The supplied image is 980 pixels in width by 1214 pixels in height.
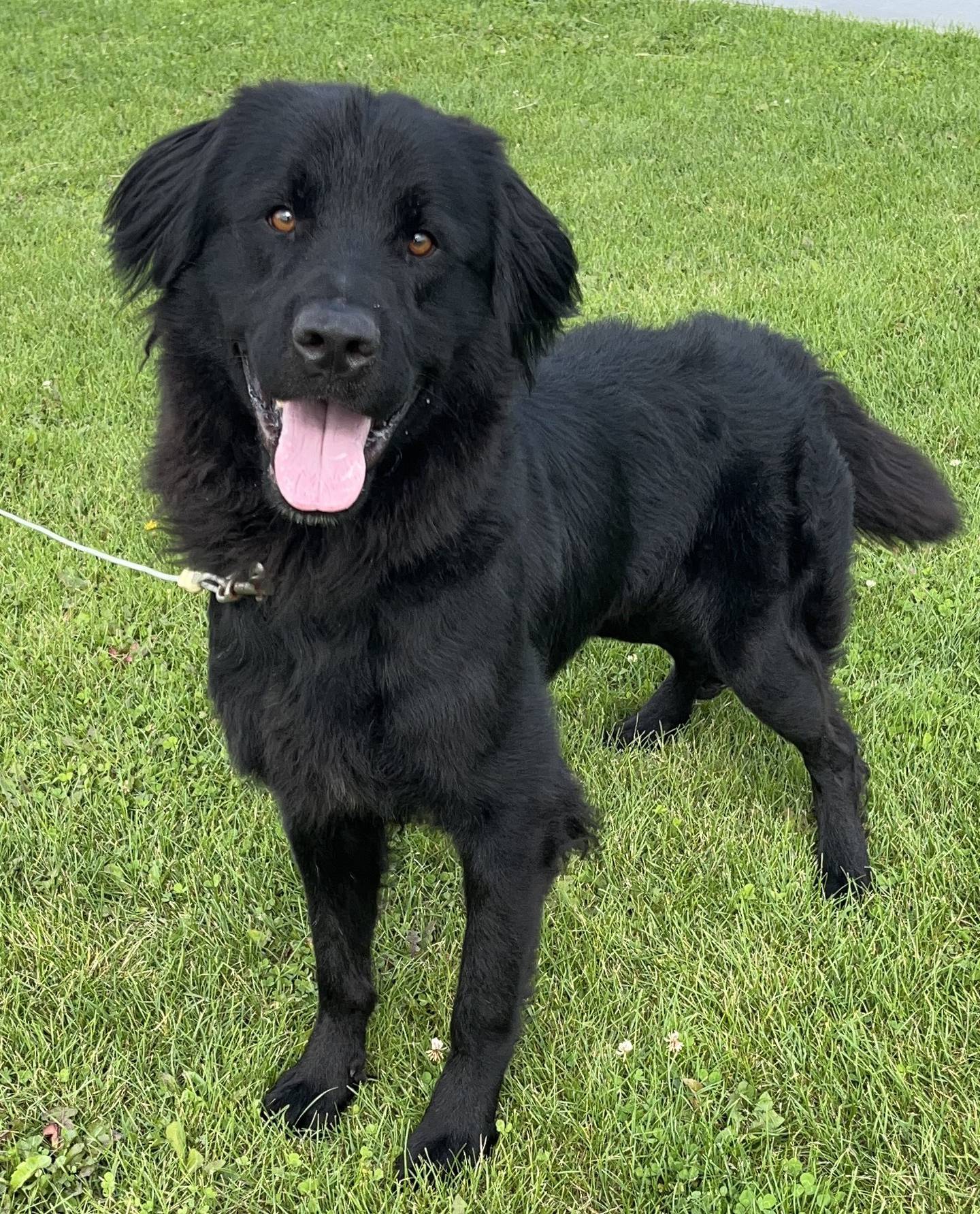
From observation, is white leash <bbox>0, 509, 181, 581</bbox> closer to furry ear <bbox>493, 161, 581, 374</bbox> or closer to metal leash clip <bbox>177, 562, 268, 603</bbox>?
metal leash clip <bbox>177, 562, 268, 603</bbox>

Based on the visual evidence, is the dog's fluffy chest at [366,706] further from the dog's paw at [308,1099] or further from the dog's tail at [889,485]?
the dog's tail at [889,485]

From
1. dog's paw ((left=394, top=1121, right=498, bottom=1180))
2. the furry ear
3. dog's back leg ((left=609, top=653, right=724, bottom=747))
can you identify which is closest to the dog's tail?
dog's back leg ((left=609, top=653, right=724, bottom=747))

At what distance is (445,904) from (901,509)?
69.7 inches

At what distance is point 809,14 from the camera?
12148 millimetres

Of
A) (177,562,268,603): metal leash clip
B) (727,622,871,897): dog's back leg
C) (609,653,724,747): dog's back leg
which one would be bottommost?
(609,653,724,747): dog's back leg

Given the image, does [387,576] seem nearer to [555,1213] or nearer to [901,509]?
[555,1213]

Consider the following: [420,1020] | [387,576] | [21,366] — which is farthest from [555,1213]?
[21,366]

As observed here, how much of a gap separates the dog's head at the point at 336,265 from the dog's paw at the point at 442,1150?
1.33 meters

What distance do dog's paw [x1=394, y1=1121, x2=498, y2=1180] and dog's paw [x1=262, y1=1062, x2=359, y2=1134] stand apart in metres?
0.19

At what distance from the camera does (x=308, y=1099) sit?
239 cm

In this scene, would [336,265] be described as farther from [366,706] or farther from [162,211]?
[366,706]

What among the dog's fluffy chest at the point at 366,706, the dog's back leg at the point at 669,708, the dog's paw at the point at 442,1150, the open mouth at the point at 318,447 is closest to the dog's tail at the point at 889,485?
the dog's back leg at the point at 669,708

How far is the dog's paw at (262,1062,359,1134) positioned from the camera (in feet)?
7.71

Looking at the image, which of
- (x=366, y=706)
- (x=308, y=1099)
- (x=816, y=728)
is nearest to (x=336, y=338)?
(x=366, y=706)
